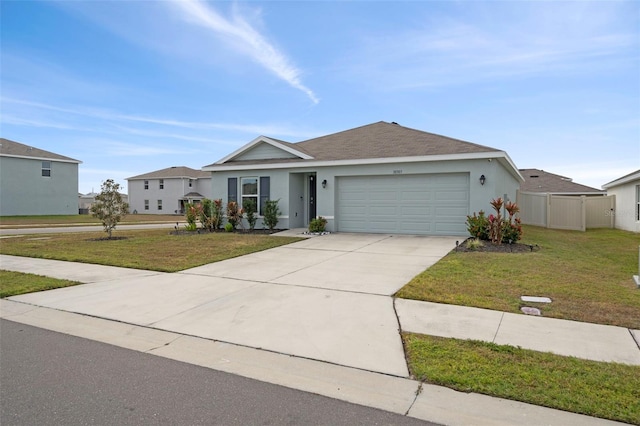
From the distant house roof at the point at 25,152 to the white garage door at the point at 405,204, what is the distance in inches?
1204

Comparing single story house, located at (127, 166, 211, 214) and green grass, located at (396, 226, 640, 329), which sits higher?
single story house, located at (127, 166, 211, 214)

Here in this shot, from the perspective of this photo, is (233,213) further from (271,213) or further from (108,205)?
(108,205)

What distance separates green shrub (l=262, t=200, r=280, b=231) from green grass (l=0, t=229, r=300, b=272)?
2.34 meters

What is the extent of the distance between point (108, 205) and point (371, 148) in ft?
35.4

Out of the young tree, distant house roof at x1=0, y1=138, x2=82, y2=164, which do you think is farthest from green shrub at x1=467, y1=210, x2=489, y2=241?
distant house roof at x1=0, y1=138, x2=82, y2=164

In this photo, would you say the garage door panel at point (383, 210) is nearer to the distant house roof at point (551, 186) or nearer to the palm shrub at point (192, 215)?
the palm shrub at point (192, 215)

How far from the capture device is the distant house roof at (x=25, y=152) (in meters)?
32.4

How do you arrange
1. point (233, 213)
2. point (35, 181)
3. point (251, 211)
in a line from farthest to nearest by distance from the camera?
point (35, 181)
point (233, 213)
point (251, 211)

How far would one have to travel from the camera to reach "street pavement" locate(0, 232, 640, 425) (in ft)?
10.9

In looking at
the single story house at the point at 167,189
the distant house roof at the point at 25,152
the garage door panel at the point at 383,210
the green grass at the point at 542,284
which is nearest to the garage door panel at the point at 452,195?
the garage door panel at the point at 383,210

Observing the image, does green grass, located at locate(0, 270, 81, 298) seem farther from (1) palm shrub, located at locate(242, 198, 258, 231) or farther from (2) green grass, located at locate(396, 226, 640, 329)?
(1) palm shrub, located at locate(242, 198, 258, 231)

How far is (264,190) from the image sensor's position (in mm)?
17641

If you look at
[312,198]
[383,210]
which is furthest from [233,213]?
[383,210]

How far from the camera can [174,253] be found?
36.1ft
